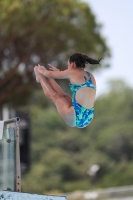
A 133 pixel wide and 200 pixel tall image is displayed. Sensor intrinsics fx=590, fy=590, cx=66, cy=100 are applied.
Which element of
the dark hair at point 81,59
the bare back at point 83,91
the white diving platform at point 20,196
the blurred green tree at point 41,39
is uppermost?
the blurred green tree at point 41,39

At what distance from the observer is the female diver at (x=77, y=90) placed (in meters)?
7.59

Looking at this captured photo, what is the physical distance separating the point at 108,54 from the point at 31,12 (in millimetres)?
5909

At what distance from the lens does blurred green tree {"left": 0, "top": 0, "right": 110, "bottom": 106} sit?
2922 centimetres

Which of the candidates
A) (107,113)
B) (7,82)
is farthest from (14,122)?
(107,113)

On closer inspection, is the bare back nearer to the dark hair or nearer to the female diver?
the female diver

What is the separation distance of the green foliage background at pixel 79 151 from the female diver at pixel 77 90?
1548 inches

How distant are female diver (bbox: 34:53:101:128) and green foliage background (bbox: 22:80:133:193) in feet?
129

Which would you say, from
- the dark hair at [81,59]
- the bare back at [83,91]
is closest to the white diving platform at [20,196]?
the bare back at [83,91]

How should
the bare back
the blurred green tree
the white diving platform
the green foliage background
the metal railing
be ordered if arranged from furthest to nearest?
1. the green foliage background
2. the blurred green tree
3. the bare back
4. the metal railing
5. the white diving platform

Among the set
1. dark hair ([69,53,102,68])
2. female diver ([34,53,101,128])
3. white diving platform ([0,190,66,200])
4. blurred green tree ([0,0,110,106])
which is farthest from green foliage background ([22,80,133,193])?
white diving platform ([0,190,66,200])

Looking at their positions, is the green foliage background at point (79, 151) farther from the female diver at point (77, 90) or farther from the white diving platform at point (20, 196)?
the white diving platform at point (20, 196)

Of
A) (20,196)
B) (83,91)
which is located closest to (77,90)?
(83,91)

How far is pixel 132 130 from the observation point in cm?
5472

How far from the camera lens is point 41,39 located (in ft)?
100
